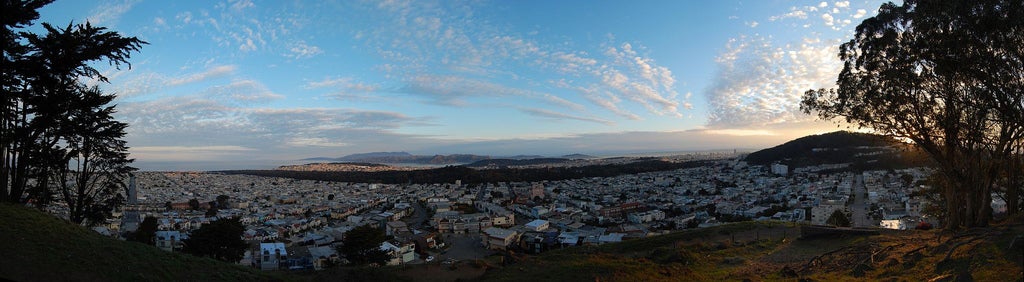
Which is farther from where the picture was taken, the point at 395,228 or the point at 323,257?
the point at 395,228

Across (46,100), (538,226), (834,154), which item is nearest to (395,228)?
(538,226)

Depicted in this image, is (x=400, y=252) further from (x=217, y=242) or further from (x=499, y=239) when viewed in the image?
(x=217, y=242)

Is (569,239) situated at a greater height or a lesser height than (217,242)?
lesser

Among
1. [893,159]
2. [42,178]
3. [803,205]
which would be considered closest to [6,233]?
[42,178]

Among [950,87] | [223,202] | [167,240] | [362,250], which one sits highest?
[950,87]

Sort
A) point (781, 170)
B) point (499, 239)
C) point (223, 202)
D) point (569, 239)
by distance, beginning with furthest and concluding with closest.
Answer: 1. point (781, 170)
2. point (223, 202)
3. point (499, 239)
4. point (569, 239)

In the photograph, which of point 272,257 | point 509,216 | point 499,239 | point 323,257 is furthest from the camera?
point 509,216

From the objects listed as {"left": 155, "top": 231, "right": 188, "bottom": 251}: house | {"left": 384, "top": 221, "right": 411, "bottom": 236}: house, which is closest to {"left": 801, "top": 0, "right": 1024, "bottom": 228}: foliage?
{"left": 384, "top": 221, "right": 411, "bottom": 236}: house

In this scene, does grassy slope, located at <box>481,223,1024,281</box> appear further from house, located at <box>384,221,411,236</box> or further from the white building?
the white building

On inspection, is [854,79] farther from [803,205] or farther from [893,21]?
[803,205]
